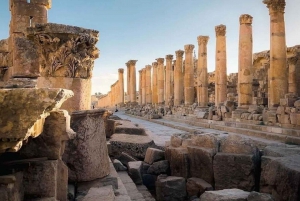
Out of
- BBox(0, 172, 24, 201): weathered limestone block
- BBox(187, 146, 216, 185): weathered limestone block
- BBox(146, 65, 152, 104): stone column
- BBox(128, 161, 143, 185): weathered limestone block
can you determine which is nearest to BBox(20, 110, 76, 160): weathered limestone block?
BBox(0, 172, 24, 201): weathered limestone block

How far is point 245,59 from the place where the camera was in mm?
17641

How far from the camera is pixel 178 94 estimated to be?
97.9 ft

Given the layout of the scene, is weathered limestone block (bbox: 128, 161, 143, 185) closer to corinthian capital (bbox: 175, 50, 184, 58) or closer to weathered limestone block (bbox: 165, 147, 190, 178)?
weathered limestone block (bbox: 165, 147, 190, 178)

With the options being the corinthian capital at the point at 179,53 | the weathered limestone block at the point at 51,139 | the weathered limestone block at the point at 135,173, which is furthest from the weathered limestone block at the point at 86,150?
the corinthian capital at the point at 179,53

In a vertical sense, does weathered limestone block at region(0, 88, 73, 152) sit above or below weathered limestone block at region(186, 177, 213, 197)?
above

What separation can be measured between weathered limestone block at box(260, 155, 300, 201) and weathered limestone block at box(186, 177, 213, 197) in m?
1.05

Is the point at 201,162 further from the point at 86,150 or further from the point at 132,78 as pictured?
the point at 132,78

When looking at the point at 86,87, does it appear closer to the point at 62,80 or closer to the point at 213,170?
the point at 62,80

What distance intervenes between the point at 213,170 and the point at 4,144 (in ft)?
15.1

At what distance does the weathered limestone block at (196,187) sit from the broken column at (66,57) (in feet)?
8.89

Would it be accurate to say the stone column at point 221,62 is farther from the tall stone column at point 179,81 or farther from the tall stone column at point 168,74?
the tall stone column at point 168,74

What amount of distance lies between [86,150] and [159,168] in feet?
9.74

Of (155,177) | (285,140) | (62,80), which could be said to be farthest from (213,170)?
(285,140)

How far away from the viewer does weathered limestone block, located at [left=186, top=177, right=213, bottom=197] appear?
5825 mm
